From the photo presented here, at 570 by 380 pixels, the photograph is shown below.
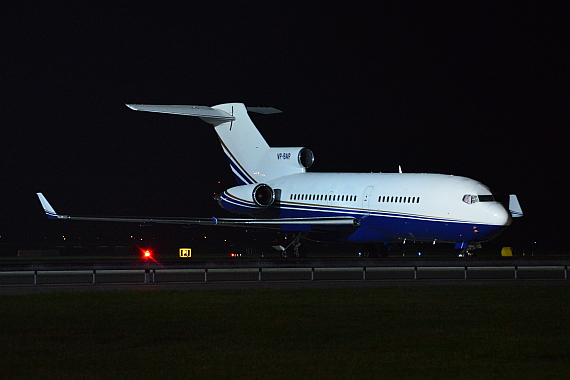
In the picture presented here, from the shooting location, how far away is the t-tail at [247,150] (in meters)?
48.8

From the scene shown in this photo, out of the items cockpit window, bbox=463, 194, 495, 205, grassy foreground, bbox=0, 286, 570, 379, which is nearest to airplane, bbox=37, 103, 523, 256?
cockpit window, bbox=463, 194, 495, 205

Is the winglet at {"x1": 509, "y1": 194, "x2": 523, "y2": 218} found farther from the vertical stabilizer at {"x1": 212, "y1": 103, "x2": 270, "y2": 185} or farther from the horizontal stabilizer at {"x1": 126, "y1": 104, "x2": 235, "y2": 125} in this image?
the horizontal stabilizer at {"x1": 126, "y1": 104, "x2": 235, "y2": 125}

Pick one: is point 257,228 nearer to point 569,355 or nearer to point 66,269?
point 66,269

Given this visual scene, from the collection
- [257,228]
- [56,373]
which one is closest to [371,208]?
[257,228]

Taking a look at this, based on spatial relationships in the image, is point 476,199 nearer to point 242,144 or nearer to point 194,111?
point 242,144

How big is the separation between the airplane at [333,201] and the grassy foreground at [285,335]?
1354 cm

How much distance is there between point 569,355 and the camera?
13.1 metres

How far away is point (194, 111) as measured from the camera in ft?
158

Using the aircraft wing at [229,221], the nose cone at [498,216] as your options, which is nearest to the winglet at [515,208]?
the nose cone at [498,216]

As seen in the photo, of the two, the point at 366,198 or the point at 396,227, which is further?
the point at 366,198

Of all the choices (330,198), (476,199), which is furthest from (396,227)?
(330,198)

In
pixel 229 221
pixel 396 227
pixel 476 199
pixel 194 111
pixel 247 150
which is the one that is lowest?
pixel 396 227

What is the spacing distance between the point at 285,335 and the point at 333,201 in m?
27.9

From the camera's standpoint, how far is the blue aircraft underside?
3634 cm
